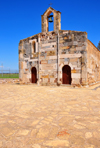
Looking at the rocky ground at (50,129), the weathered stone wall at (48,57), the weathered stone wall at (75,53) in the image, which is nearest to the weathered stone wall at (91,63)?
the weathered stone wall at (75,53)

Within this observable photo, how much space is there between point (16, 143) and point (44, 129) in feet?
2.23

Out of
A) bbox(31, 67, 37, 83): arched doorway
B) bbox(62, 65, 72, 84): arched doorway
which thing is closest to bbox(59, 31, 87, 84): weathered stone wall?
bbox(62, 65, 72, 84): arched doorway

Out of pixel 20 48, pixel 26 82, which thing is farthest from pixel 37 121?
pixel 20 48

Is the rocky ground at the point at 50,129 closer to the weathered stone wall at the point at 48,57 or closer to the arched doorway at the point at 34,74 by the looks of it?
the weathered stone wall at the point at 48,57

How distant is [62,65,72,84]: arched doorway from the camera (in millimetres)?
10531

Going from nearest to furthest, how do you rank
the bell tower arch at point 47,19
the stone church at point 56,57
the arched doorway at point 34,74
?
1. the stone church at point 56,57
2. the bell tower arch at point 47,19
3. the arched doorway at point 34,74

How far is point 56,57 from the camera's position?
10906mm

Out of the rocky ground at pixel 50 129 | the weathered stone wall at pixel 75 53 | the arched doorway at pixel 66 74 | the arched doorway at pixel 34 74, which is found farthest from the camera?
the arched doorway at pixel 34 74

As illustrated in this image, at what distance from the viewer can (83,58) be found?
981 cm

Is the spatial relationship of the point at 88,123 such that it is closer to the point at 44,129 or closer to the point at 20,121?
the point at 44,129

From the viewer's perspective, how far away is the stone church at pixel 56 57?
998cm

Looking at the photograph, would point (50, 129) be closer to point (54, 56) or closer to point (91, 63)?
point (54, 56)

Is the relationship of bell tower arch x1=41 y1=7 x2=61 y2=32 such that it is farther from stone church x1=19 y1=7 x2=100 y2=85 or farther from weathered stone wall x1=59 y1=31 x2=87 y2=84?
weathered stone wall x1=59 y1=31 x2=87 y2=84

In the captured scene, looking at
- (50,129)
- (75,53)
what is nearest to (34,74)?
Answer: (75,53)
